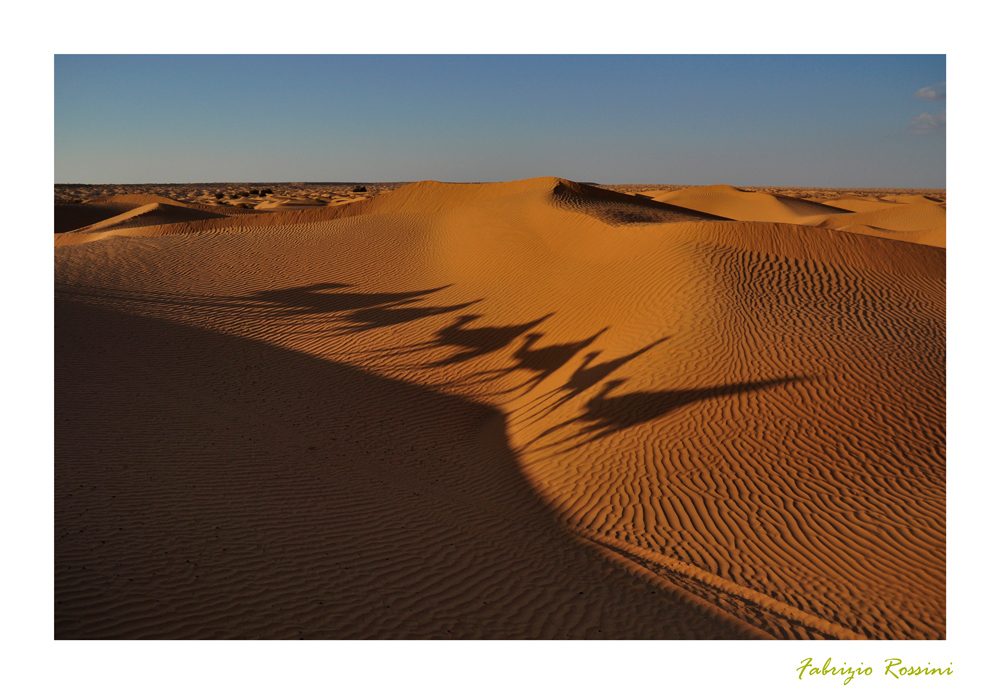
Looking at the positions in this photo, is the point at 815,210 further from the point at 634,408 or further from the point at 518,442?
the point at 518,442

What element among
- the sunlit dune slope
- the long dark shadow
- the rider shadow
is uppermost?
the sunlit dune slope

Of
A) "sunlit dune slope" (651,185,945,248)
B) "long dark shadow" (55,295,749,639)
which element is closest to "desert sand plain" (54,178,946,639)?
"long dark shadow" (55,295,749,639)

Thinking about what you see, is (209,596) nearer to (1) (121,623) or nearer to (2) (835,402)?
(1) (121,623)

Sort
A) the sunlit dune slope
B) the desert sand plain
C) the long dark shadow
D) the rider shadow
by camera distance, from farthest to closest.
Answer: the sunlit dune slope
the rider shadow
the desert sand plain
the long dark shadow

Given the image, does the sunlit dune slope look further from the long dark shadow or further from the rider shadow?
the long dark shadow

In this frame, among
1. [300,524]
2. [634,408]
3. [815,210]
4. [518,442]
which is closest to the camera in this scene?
[300,524]

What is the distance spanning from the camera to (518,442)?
11.3m

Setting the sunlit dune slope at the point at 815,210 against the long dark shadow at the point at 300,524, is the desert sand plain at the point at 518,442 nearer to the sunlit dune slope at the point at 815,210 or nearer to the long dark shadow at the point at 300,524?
the long dark shadow at the point at 300,524

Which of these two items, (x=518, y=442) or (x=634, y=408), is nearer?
(x=634, y=408)

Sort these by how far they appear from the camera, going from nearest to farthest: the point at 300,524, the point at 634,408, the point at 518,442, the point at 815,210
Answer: the point at 300,524, the point at 634,408, the point at 518,442, the point at 815,210

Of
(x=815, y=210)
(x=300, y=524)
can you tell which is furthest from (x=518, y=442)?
(x=815, y=210)

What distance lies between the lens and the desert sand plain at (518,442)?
20.2 ft

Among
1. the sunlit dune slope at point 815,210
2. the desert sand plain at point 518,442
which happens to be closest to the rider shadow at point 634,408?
the desert sand plain at point 518,442

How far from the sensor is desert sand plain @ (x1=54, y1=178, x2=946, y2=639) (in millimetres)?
6172
